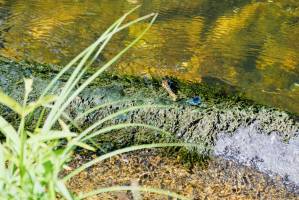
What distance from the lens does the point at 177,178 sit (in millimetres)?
2055

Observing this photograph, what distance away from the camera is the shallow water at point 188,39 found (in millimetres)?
2760

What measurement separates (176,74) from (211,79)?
17 cm

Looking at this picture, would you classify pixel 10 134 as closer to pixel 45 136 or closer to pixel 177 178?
pixel 45 136

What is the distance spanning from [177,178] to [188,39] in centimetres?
137

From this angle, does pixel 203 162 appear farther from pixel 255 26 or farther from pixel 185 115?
pixel 255 26

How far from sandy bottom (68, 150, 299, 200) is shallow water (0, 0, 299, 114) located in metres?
0.51

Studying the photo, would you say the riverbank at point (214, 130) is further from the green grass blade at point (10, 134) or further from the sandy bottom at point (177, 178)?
the green grass blade at point (10, 134)

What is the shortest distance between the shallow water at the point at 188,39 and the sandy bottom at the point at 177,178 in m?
0.51

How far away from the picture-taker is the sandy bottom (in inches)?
79.2

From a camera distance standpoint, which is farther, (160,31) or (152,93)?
(160,31)

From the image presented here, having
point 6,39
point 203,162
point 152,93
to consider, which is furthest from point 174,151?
point 6,39

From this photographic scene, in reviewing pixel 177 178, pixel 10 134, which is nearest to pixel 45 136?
pixel 10 134

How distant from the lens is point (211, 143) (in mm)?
2168

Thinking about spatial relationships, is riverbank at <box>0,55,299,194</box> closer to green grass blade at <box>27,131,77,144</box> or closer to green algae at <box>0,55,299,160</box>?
green algae at <box>0,55,299,160</box>
